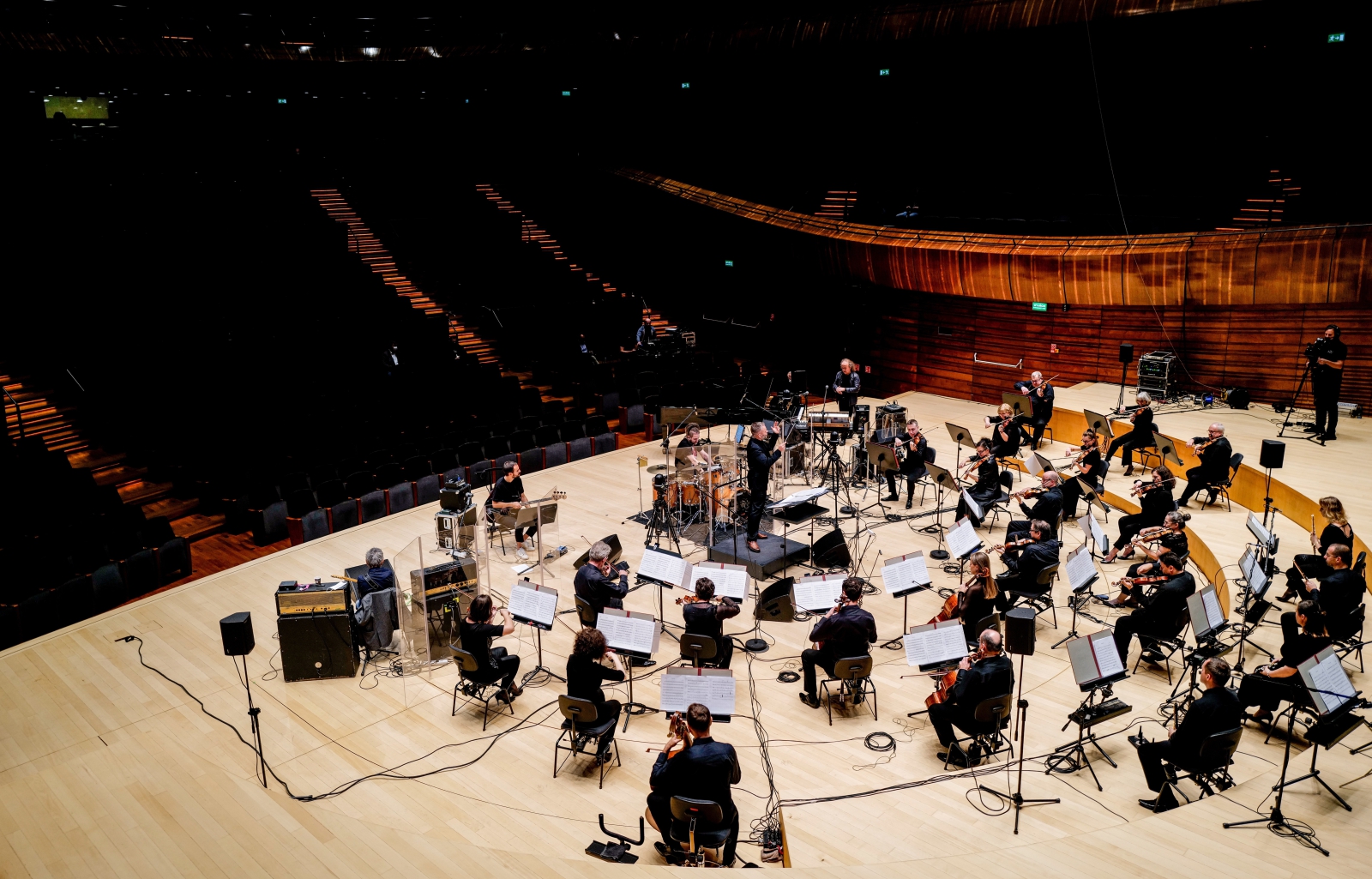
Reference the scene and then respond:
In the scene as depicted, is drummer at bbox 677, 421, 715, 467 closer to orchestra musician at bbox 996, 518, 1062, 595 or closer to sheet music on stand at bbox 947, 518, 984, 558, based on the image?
sheet music on stand at bbox 947, 518, 984, 558

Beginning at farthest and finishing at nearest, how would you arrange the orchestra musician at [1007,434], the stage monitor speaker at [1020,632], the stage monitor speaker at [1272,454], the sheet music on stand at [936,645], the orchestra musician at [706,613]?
the orchestra musician at [1007,434] < the stage monitor speaker at [1272,454] < the orchestra musician at [706,613] < the sheet music on stand at [936,645] < the stage monitor speaker at [1020,632]

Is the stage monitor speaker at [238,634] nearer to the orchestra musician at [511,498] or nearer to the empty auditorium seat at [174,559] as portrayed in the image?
the orchestra musician at [511,498]

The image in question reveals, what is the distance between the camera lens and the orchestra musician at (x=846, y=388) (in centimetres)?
1502

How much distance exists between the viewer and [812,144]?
21.2 m

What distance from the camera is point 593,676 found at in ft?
21.8

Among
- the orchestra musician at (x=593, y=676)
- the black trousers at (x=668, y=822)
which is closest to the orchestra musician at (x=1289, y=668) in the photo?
the black trousers at (x=668, y=822)

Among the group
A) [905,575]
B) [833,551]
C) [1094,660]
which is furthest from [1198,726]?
[833,551]

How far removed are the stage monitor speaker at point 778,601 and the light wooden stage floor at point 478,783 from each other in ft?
1.46

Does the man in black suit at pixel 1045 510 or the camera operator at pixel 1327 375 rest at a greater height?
the camera operator at pixel 1327 375

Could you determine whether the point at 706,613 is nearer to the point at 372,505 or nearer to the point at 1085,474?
the point at 1085,474

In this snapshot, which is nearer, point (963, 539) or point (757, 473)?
point (963, 539)

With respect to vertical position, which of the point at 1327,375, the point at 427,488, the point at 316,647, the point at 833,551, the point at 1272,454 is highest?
the point at 1327,375

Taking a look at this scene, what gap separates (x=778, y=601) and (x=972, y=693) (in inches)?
85.0

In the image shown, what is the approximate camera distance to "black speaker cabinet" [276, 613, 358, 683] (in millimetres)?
8242
